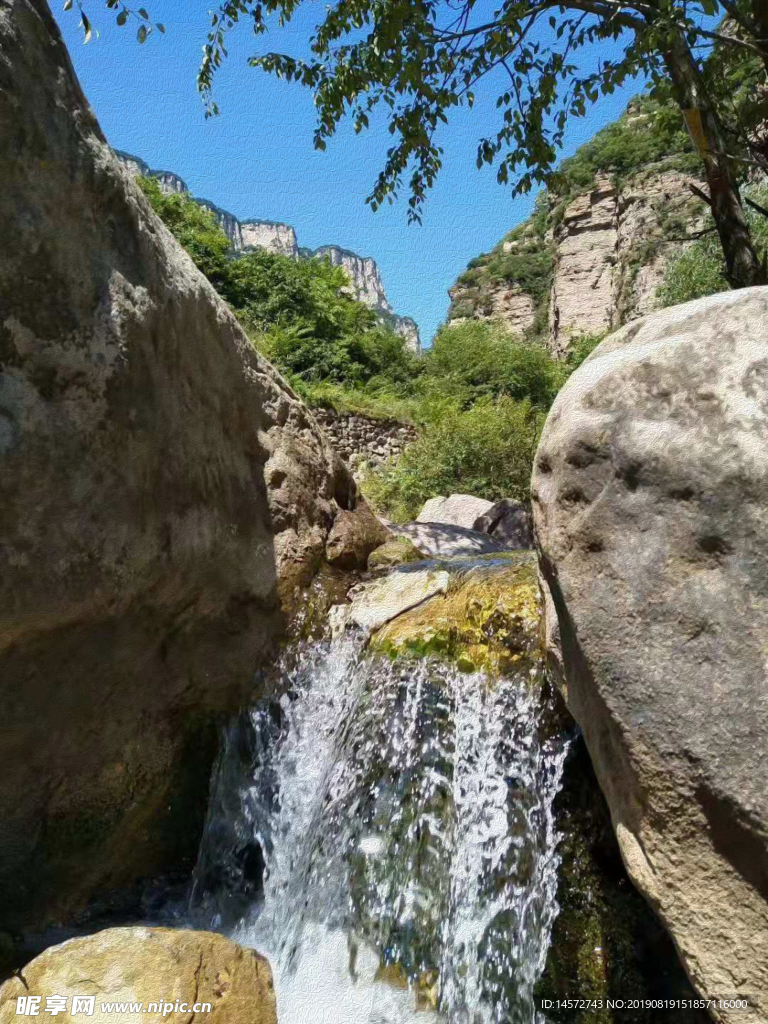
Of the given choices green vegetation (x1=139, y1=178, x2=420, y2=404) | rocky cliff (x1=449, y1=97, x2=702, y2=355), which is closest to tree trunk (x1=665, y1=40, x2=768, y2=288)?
green vegetation (x1=139, y1=178, x2=420, y2=404)

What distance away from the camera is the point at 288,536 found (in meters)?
4.75

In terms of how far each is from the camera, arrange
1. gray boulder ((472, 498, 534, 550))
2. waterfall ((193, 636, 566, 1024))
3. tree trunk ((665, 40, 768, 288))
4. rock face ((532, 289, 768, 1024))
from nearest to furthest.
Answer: rock face ((532, 289, 768, 1024)) < waterfall ((193, 636, 566, 1024)) < tree trunk ((665, 40, 768, 288)) < gray boulder ((472, 498, 534, 550))

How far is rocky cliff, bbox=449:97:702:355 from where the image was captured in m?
30.9

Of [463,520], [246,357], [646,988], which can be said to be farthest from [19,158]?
[463,520]

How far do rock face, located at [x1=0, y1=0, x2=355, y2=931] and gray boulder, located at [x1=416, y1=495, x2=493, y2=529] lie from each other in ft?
17.2

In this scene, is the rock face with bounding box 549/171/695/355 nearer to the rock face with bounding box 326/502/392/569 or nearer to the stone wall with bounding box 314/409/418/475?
the stone wall with bounding box 314/409/418/475

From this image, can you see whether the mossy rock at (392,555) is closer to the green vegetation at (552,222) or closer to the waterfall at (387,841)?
the waterfall at (387,841)

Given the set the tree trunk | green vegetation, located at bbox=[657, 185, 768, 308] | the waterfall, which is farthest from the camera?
green vegetation, located at bbox=[657, 185, 768, 308]

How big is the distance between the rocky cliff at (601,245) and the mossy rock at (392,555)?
2547 centimetres

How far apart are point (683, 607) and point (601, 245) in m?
35.5

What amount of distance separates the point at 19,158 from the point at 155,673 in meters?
2.37

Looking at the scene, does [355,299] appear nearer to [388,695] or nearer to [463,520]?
[463,520]

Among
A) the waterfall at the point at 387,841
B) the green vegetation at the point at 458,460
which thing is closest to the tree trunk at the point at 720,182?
the waterfall at the point at 387,841

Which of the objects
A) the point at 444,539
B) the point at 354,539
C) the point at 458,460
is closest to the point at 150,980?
the point at 354,539
